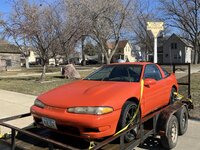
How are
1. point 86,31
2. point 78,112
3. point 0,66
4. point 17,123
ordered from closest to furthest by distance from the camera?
point 78,112 < point 17,123 < point 86,31 < point 0,66

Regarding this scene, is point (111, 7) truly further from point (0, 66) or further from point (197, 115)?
point (0, 66)

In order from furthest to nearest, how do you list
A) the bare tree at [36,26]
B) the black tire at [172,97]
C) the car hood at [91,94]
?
the bare tree at [36,26], the black tire at [172,97], the car hood at [91,94]

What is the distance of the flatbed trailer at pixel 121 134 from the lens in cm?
446

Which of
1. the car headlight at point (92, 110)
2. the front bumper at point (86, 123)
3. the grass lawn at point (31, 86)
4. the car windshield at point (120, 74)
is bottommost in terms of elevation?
the grass lawn at point (31, 86)

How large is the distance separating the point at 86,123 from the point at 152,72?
96.6 inches

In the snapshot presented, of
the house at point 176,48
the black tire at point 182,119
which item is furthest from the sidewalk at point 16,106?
the house at point 176,48

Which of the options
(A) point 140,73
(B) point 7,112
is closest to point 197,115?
(A) point 140,73

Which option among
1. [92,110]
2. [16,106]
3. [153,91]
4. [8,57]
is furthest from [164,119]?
[8,57]

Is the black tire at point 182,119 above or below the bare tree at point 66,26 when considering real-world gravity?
below

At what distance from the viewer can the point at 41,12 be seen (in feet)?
65.6

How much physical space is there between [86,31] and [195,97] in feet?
44.7

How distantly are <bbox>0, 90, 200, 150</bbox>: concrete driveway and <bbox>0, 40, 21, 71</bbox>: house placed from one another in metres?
36.9

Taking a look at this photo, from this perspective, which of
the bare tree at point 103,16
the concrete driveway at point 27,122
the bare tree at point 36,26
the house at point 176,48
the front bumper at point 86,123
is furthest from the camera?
the house at point 176,48

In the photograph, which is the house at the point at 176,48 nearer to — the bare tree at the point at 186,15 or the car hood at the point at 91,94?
the bare tree at the point at 186,15
